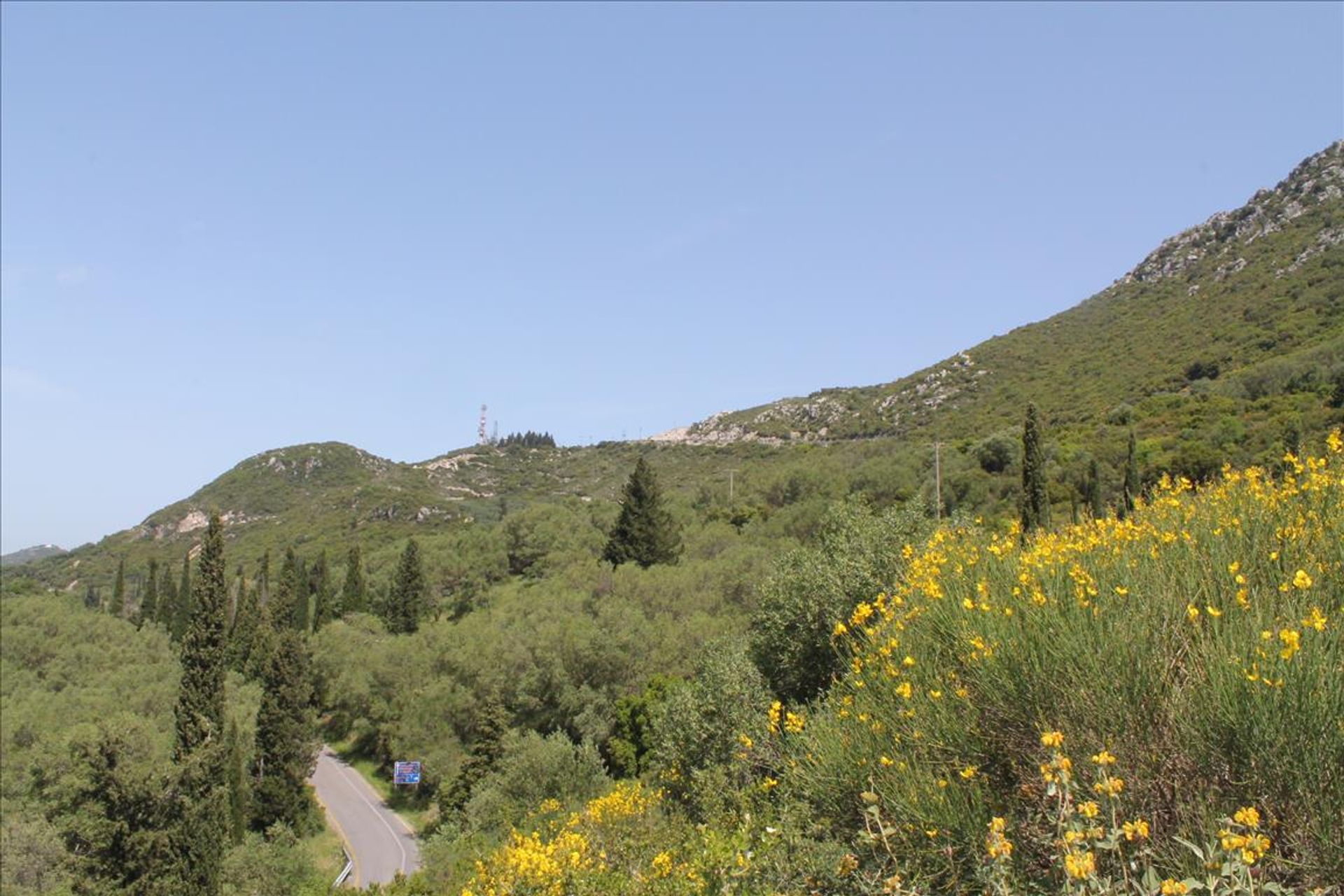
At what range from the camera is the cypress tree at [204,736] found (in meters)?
24.4

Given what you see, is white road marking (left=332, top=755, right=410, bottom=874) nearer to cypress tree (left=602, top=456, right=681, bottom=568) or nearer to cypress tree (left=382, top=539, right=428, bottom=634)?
cypress tree (left=382, top=539, right=428, bottom=634)

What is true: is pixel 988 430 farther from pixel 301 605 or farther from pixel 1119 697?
pixel 1119 697

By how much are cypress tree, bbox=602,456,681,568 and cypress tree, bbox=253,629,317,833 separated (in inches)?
800

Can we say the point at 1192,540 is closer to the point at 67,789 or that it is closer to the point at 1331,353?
the point at 67,789

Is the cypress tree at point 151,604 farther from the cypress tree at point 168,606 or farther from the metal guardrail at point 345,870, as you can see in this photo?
the metal guardrail at point 345,870

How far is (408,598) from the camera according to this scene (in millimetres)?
59438

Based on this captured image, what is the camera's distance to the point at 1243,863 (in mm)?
3025

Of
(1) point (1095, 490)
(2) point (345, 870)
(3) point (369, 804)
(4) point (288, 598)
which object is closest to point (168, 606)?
(4) point (288, 598)

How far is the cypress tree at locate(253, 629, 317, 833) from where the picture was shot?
109ft

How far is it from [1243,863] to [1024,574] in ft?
7.74

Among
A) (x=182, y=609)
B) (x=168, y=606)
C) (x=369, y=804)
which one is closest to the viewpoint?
(x=369, y=804)

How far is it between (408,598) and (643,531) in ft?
64.8

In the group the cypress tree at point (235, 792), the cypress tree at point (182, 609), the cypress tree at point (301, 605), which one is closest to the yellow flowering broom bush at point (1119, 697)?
the cypress tree at point (235, 792)

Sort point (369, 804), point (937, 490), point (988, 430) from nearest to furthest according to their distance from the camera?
1. point (937, 490)
2. point (369, 804)
3. point (988, 430)
